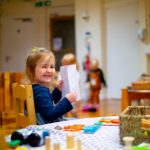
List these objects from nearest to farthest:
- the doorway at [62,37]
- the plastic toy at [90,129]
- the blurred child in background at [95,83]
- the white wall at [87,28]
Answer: the plastic toy at [90,129]
the blurred child in background at [95,83]
the white wall at [87,28]
the doorway at [62,37]

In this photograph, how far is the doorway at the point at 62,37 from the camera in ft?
26.7

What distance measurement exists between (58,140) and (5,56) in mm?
7676

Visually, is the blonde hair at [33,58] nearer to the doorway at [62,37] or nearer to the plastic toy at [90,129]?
the plastic toy at [90,129]

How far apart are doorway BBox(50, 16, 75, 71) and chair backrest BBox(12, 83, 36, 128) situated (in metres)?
6.43

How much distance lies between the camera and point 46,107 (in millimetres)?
1606

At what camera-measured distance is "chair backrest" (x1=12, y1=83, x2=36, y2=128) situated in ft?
5.19

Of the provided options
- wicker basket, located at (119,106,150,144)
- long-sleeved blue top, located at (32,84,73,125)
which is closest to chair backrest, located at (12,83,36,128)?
long-sleeved blue top, located at (32,84,73,125)

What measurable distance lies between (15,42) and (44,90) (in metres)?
7.03

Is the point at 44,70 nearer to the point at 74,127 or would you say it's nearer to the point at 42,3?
the point at 74,127

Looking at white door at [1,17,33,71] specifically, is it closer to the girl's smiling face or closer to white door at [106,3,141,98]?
white door at [106,3,141,98]

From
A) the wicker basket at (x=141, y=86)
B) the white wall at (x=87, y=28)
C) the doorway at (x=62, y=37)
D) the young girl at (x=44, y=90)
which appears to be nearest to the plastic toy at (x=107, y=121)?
the young girl at (x=44, y=90)

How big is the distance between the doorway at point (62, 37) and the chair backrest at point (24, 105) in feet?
21.1

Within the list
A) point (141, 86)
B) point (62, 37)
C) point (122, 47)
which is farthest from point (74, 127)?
point (62, 37)

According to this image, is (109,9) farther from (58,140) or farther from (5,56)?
(58,140)
